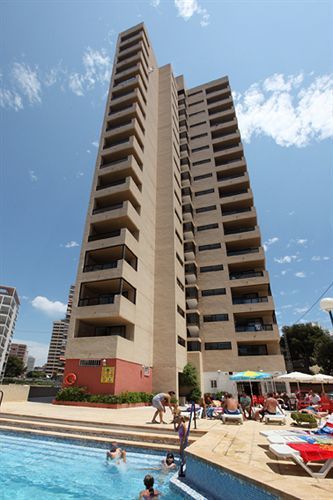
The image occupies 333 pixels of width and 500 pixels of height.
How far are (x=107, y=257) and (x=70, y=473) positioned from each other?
65.2ft

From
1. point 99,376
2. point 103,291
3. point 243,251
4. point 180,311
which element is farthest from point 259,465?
point 243,251

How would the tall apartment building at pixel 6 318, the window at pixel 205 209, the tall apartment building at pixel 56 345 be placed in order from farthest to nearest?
the tall apartment building at pixel 56 345 → the tall apartment building at pixel 6 318 → the window at pixel 205 209

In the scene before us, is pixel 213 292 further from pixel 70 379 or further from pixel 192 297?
pixel 70 379

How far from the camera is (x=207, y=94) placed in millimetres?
49938

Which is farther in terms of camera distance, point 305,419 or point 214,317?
point 214,317

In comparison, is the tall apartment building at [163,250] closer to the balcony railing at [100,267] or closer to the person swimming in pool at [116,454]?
the balcony railing at [100,267]

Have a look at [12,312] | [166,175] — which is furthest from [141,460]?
[12,312]

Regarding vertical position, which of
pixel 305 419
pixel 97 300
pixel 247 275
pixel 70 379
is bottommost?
pixel 305 419

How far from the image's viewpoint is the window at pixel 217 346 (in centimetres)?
3102

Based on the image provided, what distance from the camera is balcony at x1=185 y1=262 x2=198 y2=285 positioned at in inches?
1356

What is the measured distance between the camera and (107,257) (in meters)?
26.5

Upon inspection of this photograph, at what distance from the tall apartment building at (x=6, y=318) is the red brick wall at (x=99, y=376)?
82.2m

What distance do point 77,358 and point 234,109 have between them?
44.7m

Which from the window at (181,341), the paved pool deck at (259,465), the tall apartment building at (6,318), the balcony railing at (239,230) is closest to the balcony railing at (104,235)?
the window at (181,341)
